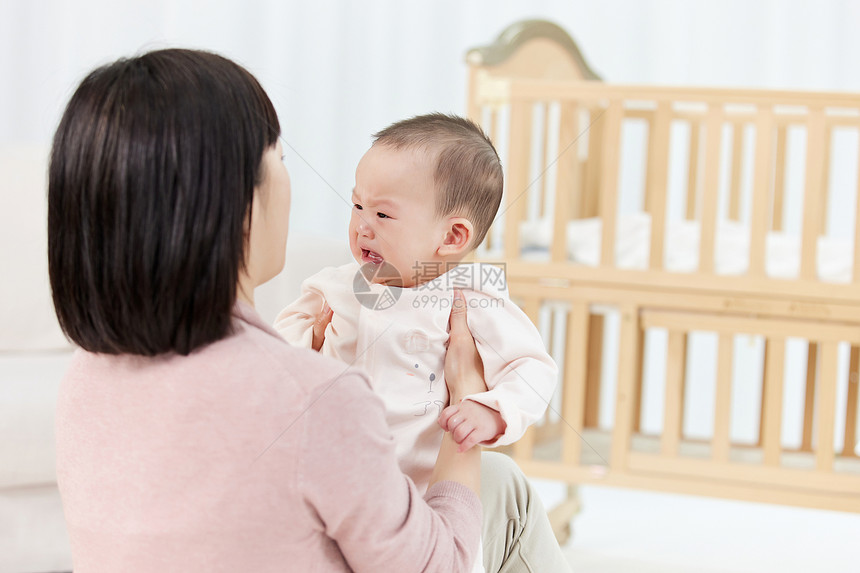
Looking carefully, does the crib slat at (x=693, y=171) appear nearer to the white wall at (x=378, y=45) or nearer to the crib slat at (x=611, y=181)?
the white wall at (x=378, y=45)

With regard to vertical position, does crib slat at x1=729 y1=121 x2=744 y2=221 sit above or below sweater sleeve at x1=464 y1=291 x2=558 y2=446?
above

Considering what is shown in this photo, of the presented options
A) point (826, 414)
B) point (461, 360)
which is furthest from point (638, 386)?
point (461, 360)

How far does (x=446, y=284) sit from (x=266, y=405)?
0.34 meters

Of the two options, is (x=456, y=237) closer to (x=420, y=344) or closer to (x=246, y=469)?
(x=420, y=344)

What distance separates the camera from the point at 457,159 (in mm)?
829

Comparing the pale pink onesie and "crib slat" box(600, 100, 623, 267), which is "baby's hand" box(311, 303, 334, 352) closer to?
the pale pink onesie

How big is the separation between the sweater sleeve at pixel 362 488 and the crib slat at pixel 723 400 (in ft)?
3.94

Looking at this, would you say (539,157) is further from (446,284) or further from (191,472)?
(191,472)

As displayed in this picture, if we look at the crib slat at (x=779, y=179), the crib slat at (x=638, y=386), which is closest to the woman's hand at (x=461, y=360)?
the crib slat at (x=638, y=386)

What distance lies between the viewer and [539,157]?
214cm

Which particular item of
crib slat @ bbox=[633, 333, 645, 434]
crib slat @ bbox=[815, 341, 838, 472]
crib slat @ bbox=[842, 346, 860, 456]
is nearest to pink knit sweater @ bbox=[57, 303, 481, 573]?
crib slat @ bbox=[815, 341, 838, 472]

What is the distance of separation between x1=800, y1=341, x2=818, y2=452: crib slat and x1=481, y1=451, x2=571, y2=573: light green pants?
51.8 inches

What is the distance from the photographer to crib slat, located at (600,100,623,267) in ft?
5.44

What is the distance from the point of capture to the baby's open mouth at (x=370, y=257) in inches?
31.1
